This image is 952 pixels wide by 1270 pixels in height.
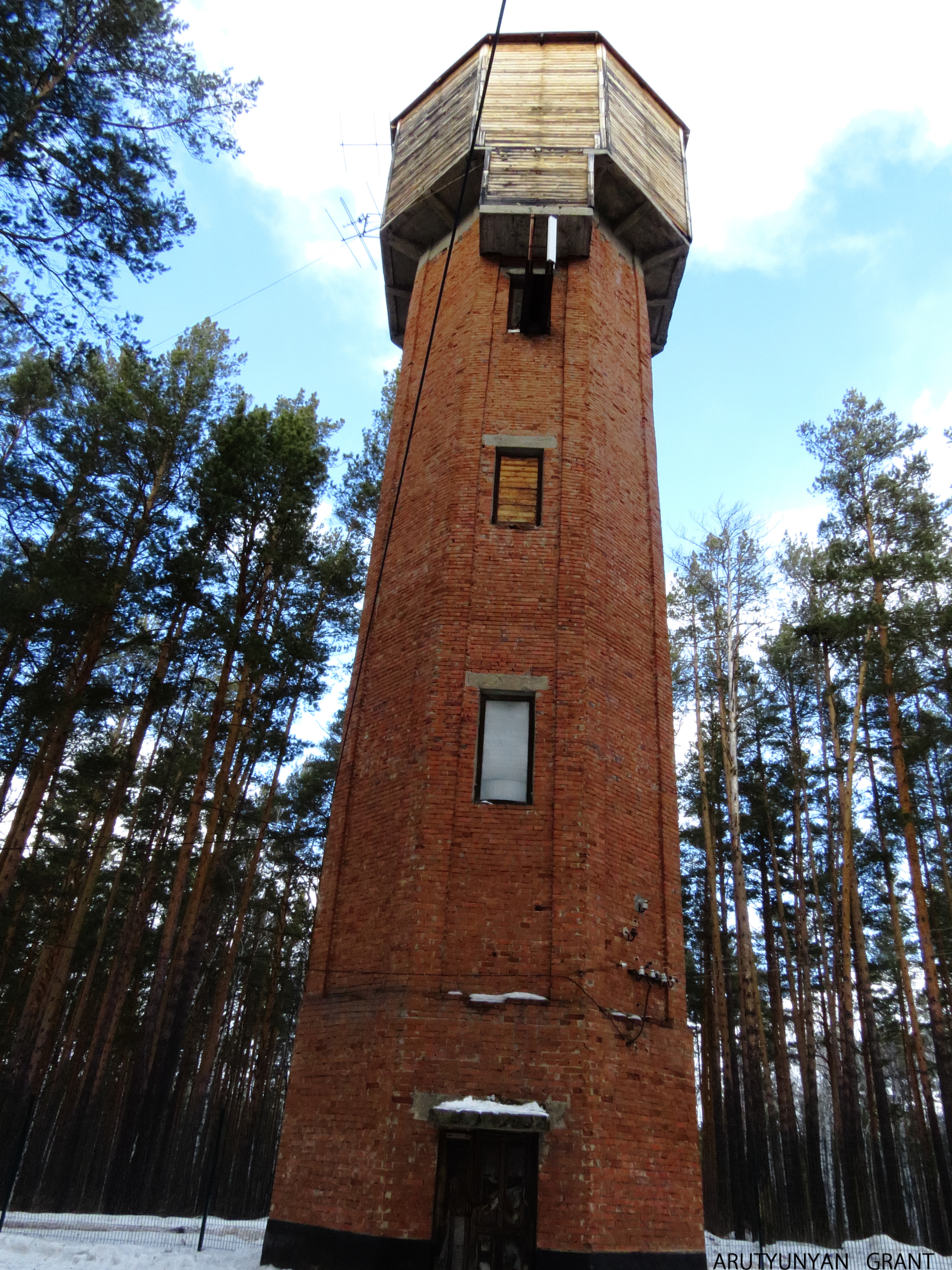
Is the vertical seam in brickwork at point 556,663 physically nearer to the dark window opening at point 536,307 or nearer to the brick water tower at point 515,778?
the brick water tower at point 515,778

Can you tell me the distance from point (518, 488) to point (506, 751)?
371 centimetres

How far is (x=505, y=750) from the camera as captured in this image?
9.30 metres

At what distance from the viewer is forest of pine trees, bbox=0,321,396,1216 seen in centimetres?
1392

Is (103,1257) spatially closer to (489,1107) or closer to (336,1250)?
(336,1250)

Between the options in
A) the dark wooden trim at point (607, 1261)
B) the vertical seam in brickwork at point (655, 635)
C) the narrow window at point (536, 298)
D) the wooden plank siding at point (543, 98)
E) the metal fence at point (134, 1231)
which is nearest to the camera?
the dark wooden trim at point (607, 1261)

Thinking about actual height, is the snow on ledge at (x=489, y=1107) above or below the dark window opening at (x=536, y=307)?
below

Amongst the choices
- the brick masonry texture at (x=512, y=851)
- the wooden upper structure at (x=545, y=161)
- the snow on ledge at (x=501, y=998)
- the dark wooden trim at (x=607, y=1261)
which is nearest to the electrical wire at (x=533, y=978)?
the brick masonry texture at (x=512, y=851)

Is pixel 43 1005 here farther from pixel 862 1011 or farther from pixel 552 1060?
pixel 862 1011

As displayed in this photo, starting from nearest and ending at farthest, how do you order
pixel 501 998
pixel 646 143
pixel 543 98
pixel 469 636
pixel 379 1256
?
pixel 379 1256 < pixel 501 998 < pixel 469 636 < pixel 543 98 < pixel 646 143

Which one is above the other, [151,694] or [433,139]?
[433,139]

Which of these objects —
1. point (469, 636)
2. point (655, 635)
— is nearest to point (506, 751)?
point (469, 636)

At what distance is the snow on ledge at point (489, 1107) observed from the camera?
7234 millimetres

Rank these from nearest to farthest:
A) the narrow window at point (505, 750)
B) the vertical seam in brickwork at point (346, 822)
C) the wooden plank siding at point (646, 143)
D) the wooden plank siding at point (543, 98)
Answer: the vertical seam in brickwork at point (346, 822) < the narrow window at point (505, 750) < the wooden plank siding at point (543, 98) < the wooden plank siding at point (646, 143)

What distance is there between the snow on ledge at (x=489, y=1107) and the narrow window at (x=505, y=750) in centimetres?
277
